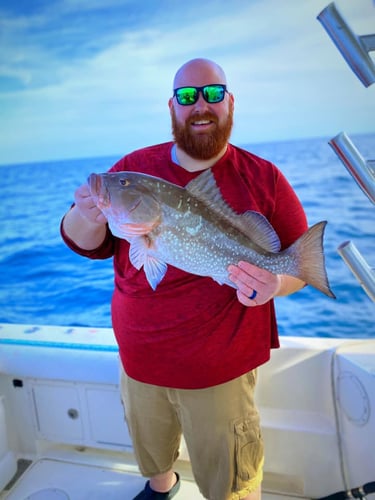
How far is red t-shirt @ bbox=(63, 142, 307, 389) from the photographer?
5.22ft

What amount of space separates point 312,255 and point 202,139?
660 millimetres

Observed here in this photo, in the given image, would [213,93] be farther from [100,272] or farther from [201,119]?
[100,272]

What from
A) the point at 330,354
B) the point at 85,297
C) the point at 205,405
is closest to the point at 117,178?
the point at 205,405

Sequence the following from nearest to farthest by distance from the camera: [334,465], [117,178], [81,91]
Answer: [117,178]
[334,465]
[81,91]

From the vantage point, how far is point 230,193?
1.63m

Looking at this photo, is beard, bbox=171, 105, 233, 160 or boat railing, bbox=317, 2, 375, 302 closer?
boat railing, bbox=317, 2, 375, 302

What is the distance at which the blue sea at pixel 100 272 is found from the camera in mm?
8016

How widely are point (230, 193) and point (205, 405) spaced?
83cm

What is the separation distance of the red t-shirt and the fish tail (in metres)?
0.32

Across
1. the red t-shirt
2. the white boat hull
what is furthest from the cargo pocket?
the white boat hull

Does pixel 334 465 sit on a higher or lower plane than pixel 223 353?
lower

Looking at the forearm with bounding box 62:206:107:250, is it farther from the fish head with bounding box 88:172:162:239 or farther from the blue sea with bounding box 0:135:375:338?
the blue sea with bounding box 0:135:375:338

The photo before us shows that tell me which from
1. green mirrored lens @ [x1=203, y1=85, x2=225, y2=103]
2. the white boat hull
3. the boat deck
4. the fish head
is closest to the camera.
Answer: the fish head

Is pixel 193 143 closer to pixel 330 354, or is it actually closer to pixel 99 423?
pixel 330 354
